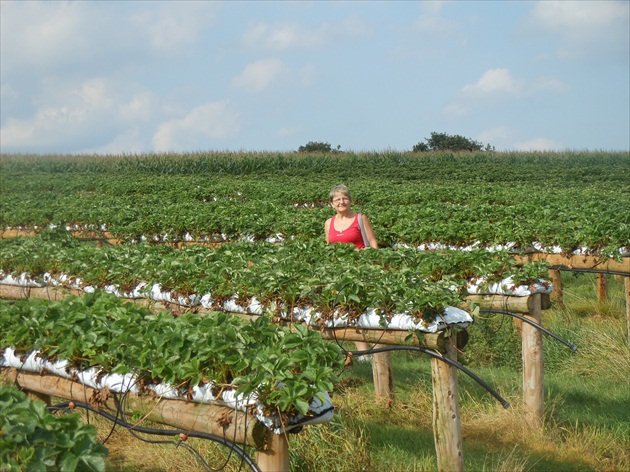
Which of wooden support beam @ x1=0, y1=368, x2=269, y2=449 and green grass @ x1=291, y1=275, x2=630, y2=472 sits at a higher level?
wooden support beam @ x1=0, y1=368, x2=269, y2=449

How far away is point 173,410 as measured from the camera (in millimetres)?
4637

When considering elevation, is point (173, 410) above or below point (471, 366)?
above

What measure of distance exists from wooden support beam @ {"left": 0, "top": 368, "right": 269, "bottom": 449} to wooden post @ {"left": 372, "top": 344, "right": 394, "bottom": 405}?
3.99 meters

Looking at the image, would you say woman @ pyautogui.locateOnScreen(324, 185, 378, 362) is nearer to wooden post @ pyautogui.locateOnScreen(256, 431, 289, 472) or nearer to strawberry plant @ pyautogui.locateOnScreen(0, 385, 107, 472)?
wooden post @ pyautogui.locateOnScreen(256, 431, 289, 472)

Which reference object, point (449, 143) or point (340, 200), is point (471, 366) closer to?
point (340, 200)

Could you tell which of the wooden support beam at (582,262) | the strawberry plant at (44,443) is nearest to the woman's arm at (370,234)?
the wooden support beam at (582,262)

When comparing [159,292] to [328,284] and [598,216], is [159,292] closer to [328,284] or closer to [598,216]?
[328,284]

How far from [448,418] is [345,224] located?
383cm

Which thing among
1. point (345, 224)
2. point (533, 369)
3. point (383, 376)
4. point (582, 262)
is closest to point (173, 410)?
point (383, 376)

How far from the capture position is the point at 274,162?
4134 cm

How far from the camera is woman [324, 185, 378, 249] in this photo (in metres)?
8.97

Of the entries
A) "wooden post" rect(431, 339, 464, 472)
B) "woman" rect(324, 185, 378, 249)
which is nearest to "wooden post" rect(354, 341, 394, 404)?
"woman" rect(324, 185, 378, 249)

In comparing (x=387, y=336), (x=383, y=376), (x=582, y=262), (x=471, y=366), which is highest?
(x=582, y=262)

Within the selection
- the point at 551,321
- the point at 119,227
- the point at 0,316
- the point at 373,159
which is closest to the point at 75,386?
the point at 0,316
